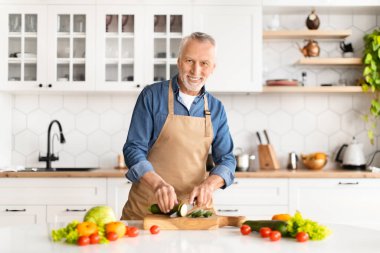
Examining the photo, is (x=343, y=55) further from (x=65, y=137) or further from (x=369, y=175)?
(x=65, y=137)

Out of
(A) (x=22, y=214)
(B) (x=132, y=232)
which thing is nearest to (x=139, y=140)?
(B) (x=132, y=232)

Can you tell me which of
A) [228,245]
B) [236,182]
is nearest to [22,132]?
[236,182]

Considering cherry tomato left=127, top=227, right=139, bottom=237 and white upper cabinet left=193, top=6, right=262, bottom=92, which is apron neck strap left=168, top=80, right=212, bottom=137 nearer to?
cherry tomato left=127, top=227, right=139, bottom=237

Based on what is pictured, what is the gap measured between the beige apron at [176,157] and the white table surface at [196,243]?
0.65 m

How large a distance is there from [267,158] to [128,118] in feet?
4.08

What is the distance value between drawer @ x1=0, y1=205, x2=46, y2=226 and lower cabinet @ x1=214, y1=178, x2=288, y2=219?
131 centimetres

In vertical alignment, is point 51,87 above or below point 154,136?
above

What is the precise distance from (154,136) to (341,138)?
8.01 ft

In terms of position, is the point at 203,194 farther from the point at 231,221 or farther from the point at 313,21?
the point at 313,21

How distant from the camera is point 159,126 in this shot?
2.77 metres

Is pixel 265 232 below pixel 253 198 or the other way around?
the other way around

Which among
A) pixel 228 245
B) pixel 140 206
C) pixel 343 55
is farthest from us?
pixel 343 55

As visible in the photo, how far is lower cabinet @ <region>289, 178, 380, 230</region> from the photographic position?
4039 millimetres

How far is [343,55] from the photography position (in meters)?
4.62
